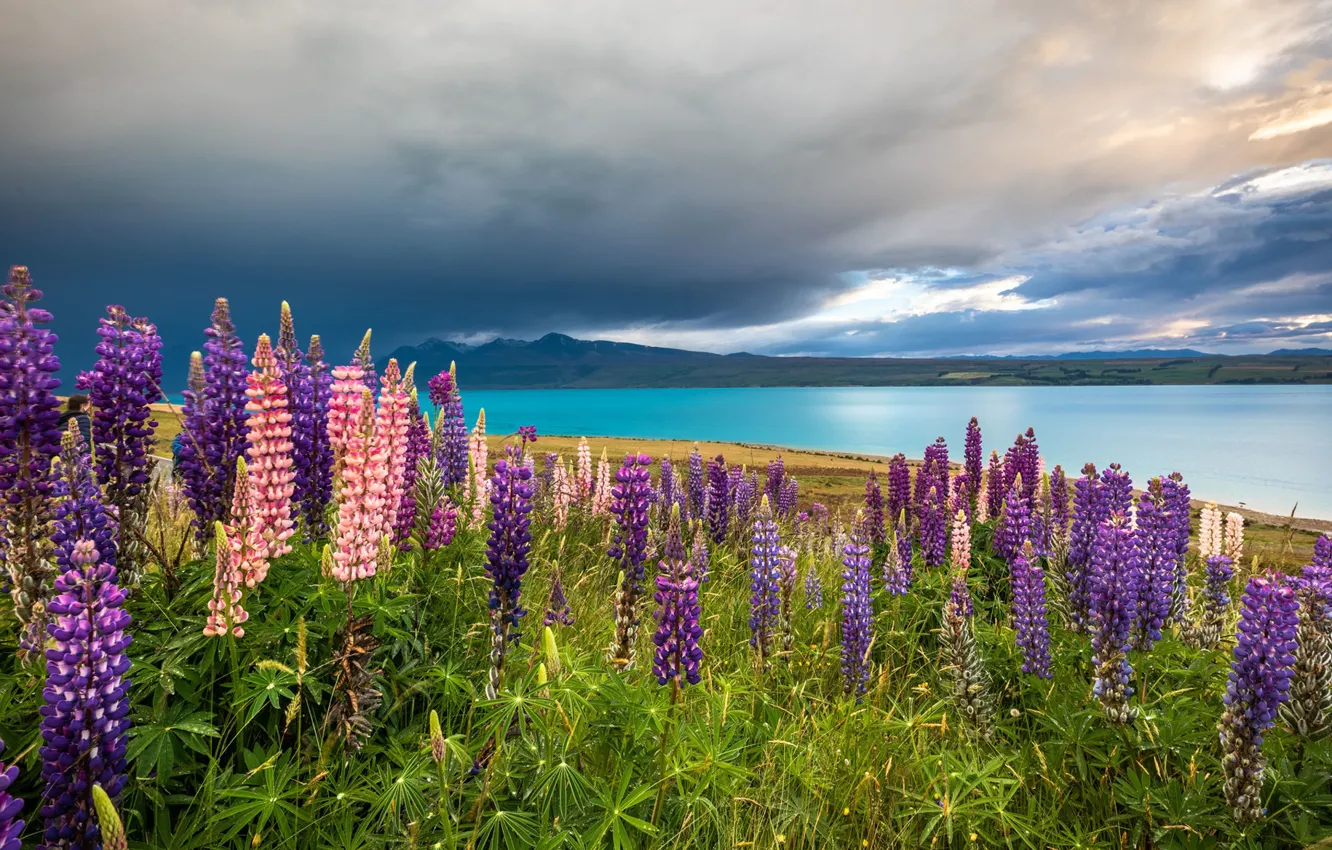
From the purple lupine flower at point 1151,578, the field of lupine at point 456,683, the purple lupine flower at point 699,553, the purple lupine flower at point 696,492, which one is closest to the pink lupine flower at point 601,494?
the purple lupine flower at point 696,492

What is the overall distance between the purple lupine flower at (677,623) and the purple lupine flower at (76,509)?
3469mm

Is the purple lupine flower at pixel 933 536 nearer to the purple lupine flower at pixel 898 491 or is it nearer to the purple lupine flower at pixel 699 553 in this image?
the purple lupine flower at pixel 898 491

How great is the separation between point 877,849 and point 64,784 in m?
4.43

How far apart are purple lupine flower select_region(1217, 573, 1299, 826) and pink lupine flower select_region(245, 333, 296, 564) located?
6503mm

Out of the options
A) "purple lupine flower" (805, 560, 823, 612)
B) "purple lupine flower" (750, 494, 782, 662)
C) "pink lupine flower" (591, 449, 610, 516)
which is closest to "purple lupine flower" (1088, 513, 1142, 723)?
"purple lupine flower" (750, 494, 782, 662)

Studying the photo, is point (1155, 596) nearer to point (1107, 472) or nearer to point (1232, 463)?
point (1107, 472)

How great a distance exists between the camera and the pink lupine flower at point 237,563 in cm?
352

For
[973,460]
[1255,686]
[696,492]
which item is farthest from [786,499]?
[1255,686]

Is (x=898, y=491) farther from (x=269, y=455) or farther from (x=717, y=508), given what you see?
(x=269, y=455)

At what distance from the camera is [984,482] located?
38.4ft

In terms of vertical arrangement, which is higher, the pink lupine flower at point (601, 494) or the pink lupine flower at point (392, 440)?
the pink lupine flower at point (392, 440)

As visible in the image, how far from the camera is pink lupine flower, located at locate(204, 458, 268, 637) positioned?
3.52m

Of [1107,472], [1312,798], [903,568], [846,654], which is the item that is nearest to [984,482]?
[1107,472]

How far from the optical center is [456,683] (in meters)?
4.45
